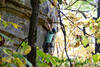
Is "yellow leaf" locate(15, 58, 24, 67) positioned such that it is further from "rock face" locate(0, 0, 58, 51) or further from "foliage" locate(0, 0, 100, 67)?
"rock face" locate(0, 0, 58, 51)

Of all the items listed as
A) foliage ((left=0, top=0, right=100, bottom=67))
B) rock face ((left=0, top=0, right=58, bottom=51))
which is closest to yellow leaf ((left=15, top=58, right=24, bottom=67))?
foliage ((left=0, top=0, right=100, bottom=67))

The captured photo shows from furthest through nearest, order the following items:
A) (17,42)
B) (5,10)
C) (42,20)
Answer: (42,20) → (17,42) → (5,10)

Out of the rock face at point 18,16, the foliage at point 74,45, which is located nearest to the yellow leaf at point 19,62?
the foliage at point 74,45

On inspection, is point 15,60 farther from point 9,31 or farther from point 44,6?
point 44,6

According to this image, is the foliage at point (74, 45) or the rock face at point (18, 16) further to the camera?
the rock face at point (18, 16)

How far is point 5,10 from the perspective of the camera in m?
2.38

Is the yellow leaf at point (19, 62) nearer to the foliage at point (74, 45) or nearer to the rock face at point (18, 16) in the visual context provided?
the foliage at point (74, 45)

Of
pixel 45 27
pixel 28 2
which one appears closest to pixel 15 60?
pixel 28 2

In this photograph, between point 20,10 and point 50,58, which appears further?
point 20,10

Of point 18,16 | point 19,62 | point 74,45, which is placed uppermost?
point 18,16

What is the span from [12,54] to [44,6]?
2476mm

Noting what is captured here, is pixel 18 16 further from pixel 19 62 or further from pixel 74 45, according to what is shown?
pixel 19 62

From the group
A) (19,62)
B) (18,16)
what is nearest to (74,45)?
(18,16)

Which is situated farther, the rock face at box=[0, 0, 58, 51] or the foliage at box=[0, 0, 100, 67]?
the rock face at box=[0, 0, 58, 51]
